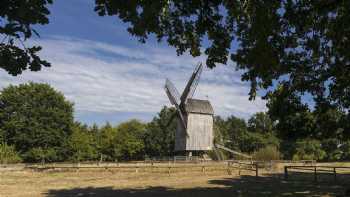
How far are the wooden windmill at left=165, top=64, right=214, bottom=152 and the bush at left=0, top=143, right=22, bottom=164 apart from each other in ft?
69.8

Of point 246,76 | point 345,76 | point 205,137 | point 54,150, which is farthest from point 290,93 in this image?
point 54,150

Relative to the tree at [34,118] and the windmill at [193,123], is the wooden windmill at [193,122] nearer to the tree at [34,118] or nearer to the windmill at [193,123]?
the windmill at [193,123]

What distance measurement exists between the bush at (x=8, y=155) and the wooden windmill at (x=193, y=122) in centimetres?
2129

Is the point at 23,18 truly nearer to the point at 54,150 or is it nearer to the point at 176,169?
the point at 176,169

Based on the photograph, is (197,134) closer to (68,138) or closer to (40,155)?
(68,138)

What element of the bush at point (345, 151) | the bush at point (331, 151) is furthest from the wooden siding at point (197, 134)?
the bush at point (345, 151)

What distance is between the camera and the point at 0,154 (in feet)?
160

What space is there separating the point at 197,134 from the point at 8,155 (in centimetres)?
2433

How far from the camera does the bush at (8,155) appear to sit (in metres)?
48.5

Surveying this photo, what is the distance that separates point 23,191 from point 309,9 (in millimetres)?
16553

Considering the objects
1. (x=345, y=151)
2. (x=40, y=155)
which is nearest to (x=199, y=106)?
(x=40, y=155)

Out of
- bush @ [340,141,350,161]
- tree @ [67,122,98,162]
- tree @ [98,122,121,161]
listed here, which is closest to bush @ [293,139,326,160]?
bush @ [340,141,350,161]

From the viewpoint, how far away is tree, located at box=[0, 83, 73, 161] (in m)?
55.3

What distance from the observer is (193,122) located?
185ft
